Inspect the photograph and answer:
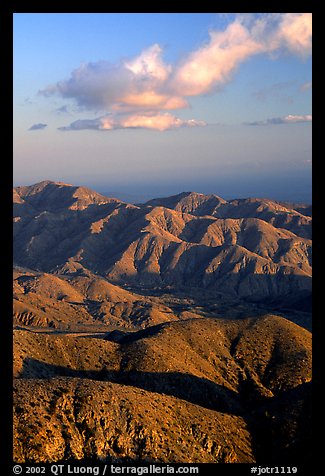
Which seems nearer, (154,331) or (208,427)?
(208,427)

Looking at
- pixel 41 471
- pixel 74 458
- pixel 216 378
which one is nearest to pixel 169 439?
pixel 74 458
